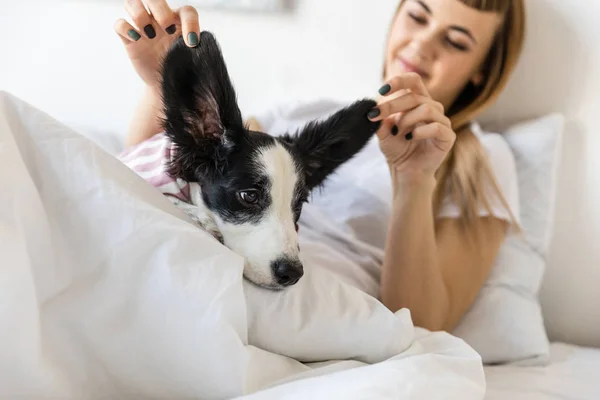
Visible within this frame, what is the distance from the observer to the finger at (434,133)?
98 cm

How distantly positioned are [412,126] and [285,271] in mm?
435

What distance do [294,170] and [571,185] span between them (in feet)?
2.77

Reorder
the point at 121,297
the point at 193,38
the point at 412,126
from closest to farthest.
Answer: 1. the point at 121,297
2. the point at 193,38
3. the point at 412,126

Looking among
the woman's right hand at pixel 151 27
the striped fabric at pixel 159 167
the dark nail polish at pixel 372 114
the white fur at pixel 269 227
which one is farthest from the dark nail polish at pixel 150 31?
the dark nail polish at pixel 372 114

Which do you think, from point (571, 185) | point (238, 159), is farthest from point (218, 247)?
point (571, 185)

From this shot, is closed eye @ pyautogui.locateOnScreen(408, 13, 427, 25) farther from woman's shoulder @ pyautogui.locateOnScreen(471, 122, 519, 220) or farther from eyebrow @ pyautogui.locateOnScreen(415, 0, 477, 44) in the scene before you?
woman's shoulder @ pyautogui.locateOnScreen(471, 122, 519, 220)

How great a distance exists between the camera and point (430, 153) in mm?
1048

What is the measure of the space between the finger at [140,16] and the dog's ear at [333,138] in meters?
0.30

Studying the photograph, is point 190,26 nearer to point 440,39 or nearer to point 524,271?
point 440,39

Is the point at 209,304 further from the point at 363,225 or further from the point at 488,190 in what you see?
the point at 488,190

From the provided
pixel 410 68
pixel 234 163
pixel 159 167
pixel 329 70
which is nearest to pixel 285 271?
pixel 234 163

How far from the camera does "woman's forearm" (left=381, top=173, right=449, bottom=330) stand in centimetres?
108

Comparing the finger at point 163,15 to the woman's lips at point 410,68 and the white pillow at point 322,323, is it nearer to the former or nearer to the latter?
the white pillow at point 322,323

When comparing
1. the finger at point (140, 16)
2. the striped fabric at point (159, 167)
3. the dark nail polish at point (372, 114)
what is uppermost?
the finger at point (140, 16)
